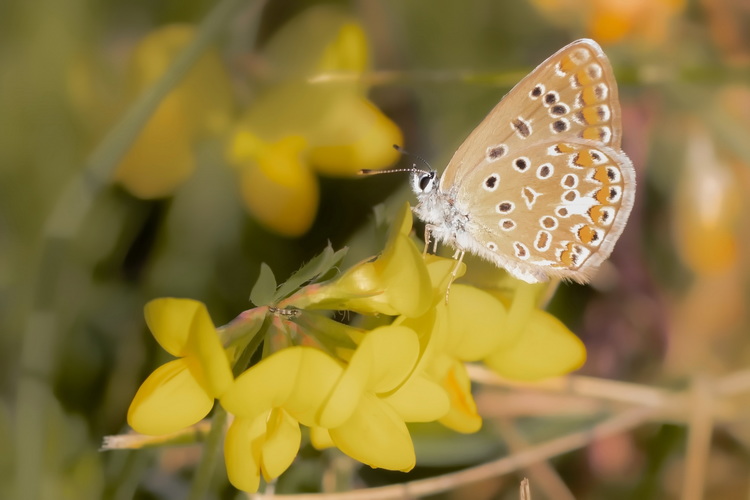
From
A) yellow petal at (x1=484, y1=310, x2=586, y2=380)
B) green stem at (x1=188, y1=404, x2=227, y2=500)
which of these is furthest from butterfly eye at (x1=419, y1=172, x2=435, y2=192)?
green stem at (x1=188, y1=404, x2=227, y2=500)

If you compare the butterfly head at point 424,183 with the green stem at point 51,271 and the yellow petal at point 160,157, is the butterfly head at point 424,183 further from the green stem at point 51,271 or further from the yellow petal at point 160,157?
the yellow petal at point 160,157

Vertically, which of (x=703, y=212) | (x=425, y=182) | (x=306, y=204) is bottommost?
(x=703, y=212)

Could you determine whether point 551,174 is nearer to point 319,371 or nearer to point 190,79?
point 319,371

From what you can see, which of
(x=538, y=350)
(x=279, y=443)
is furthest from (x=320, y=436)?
(x=538, y=350)

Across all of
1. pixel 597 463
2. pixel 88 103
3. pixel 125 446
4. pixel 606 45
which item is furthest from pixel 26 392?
pixel 606 45

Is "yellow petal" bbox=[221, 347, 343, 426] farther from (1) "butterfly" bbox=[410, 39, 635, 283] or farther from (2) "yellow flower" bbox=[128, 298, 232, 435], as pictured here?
(1) "butterfly" bbox=[410, 39, 635, 283]

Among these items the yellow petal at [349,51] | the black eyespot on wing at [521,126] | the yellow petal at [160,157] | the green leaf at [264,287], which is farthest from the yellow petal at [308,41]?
the green leaf at [264,287]
